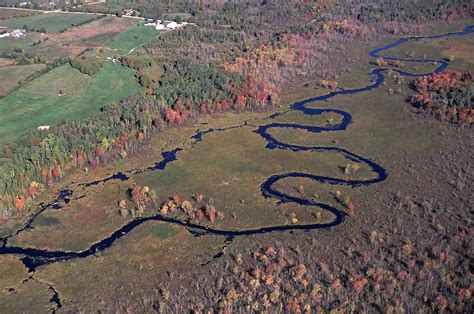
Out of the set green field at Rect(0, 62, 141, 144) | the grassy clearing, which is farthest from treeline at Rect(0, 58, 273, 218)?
the grassy clearing

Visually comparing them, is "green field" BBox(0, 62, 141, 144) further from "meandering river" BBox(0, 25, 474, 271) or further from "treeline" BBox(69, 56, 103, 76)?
"meandering river" BBox(0, 25, 474, 271)

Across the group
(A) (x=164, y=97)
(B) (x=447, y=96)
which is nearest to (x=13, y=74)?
(A) (x=164, y=97)

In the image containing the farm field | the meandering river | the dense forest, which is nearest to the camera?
the farm field

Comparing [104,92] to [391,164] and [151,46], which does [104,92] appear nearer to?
[151,46]

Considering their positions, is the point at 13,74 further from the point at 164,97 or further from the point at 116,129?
the point at 116,129

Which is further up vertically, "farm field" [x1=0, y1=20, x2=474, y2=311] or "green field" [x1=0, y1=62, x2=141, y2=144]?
"green field" [x1=0, y1=62, x2=141, y2=144]

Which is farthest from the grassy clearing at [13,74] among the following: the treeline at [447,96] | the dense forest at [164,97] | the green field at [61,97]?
the treeline at [447,96]
